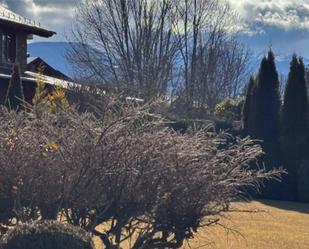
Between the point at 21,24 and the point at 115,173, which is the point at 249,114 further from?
the point at 115,173

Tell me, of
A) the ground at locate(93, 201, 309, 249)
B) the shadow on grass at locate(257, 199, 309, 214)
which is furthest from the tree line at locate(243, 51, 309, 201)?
the ground at locate(93, 201, 309, 249)

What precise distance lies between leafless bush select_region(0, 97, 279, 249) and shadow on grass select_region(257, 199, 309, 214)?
493 inches

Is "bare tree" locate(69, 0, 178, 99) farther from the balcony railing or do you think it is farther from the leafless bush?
the leafless bush

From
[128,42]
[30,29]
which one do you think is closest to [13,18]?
[30,29]

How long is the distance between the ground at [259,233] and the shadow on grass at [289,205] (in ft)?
3.85

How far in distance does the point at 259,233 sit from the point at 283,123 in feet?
33.5

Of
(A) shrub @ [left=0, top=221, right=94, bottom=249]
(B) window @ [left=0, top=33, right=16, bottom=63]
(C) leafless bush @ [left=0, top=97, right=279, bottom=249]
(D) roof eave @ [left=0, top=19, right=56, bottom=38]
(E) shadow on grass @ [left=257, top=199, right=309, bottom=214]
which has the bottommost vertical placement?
(E) shadow on grass @ [left=257, top=199, right=309, bottom=214]

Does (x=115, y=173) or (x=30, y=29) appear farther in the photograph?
(x=30, y=29)

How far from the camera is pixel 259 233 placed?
1330 cm

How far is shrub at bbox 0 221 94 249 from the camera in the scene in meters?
5.63

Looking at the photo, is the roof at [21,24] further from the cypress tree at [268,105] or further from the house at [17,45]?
the cypress tree at [268,105]

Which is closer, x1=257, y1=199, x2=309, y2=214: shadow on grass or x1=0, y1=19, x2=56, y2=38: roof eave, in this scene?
x1=257, y1=199, x2=309, y2=214: shadow on grass

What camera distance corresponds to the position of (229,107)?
31094mm

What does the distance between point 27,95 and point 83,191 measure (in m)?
18.4
